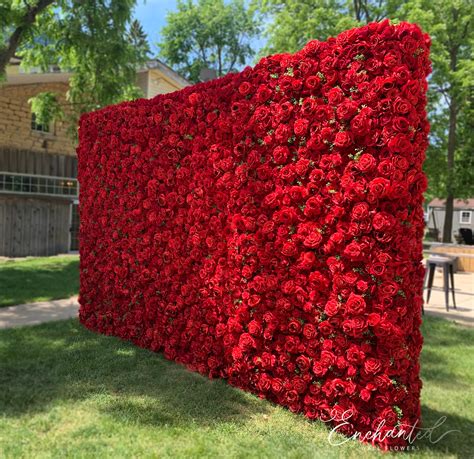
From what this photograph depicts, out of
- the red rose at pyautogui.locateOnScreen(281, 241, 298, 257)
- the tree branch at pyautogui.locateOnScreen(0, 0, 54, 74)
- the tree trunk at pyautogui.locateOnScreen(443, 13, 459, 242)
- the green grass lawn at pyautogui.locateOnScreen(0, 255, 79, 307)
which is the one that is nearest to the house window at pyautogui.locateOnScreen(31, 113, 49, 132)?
the tree branch at pyautogui.locateOnScreen(0, 0, 54, 74)

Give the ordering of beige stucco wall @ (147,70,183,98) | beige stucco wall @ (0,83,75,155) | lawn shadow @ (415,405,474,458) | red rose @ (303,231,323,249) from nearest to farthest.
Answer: lawn shadow @ (415,405,474,458) → red rose @ (303,231,323,249) → beige stucco wall @ (0,83,75,155) → beige stucco wall @ (147,70,183,98)

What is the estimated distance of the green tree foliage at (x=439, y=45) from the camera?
19.1 meters

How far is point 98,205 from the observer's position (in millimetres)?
6539

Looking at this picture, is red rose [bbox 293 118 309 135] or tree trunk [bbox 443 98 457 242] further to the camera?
tree trunk [bbox 443 98 457 242]

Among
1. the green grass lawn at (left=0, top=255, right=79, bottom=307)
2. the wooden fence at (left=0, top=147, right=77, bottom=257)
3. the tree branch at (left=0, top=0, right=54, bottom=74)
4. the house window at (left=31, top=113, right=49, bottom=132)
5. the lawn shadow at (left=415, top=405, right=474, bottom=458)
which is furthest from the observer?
the house window at (left=31, top=113, right=49, bottom=132)

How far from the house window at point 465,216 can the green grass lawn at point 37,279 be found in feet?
150

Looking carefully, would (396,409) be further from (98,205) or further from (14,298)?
(14,298)

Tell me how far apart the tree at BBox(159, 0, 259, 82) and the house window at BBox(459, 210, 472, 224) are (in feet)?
93.8

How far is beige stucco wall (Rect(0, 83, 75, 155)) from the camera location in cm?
1475

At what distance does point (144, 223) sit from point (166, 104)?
1.50m

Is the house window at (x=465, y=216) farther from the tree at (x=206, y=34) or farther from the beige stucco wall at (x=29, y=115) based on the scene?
the beige stucco wall at (x=29, y=115)

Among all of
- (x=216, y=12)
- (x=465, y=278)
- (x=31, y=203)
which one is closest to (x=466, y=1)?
(x=465, y=278)

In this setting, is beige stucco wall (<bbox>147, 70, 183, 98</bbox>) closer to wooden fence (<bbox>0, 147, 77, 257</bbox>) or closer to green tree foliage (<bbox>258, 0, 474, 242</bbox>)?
wooden fence (<bbox>0, 147, 77, 257</bbox>)

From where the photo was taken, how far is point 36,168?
15.6 metres
